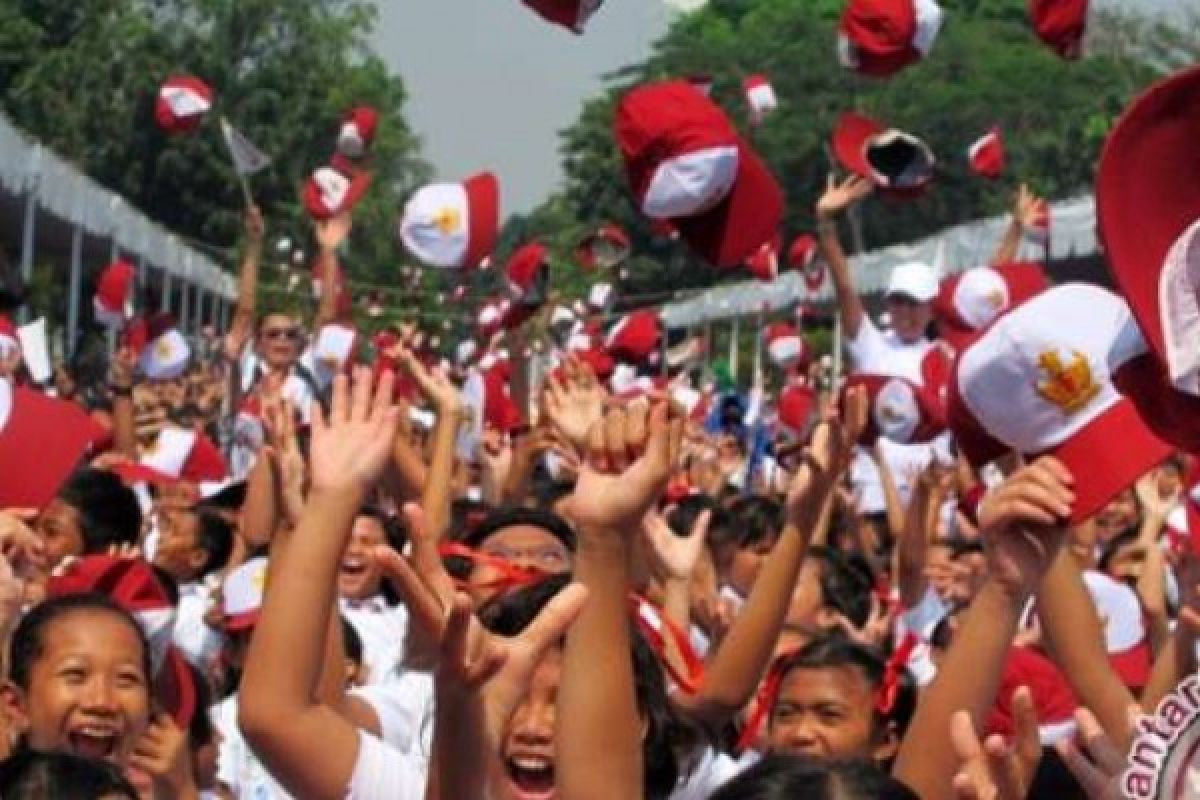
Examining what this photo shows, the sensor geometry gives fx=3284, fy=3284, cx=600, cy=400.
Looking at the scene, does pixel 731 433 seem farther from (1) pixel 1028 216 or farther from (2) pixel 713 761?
(2) pixel 713 761

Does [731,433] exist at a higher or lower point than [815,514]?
lower

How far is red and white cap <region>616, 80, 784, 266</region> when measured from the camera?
7613 mm

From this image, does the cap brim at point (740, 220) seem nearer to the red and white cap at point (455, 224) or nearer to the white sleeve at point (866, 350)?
the white sleeve at point (866, 350)

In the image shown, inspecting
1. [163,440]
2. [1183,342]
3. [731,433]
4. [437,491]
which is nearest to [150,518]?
[163,440]

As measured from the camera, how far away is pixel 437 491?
7.17m

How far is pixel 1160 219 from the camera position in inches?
129

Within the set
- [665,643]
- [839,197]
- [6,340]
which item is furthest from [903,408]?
[665,643]

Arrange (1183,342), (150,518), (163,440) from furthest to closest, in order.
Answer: (163,440), (150,518), (1183,342)

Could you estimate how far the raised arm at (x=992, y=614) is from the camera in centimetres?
417

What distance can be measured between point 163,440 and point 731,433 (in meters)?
9.97

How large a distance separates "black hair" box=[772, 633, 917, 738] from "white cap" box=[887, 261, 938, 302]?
632 cm

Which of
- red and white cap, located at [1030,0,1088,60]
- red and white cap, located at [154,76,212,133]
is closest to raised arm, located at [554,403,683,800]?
red and white cap, located at [1030,0,1088,60]

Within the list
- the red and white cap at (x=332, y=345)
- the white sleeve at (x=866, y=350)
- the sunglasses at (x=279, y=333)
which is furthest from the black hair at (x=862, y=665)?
the sunglasses at (x=279, y=333)

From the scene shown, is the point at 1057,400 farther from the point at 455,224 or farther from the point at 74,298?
the point at 74,298
